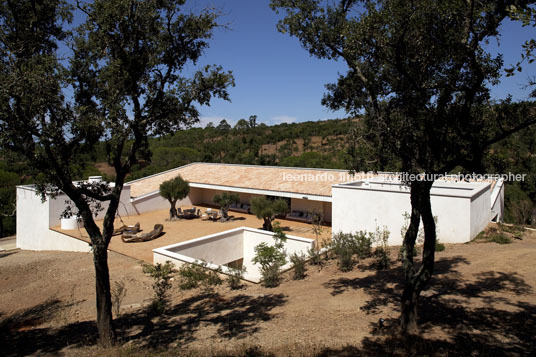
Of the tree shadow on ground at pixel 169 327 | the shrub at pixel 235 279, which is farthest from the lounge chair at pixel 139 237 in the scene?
the tree shadow on ground at pixel 169 327

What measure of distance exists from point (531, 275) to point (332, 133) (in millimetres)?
48201

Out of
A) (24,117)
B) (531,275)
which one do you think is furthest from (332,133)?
(24,117)

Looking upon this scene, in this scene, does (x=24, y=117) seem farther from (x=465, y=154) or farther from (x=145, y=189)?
(x=145, y=189)

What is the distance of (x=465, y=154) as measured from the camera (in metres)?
5.66

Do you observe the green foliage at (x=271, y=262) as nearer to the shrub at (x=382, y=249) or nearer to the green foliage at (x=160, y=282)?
the green foliage at (x=160, y=282)

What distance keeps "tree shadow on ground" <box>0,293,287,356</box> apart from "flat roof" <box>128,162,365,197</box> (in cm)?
1042

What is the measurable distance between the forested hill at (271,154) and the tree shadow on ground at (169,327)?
3.27 m

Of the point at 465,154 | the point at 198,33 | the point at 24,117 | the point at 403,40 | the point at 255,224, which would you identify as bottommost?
the point at 255,224

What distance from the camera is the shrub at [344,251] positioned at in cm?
1064

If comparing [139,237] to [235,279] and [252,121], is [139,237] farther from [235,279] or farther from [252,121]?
[252,121]

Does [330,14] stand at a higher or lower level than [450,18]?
higher

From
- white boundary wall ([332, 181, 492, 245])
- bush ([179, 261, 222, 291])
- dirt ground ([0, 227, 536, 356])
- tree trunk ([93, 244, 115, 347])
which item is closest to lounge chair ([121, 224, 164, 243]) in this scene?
dirt ground ([0, 227, 536, 356])

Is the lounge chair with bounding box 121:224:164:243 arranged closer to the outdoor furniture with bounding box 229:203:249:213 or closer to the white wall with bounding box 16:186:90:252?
the white wall with bounding box 16:186:90:252

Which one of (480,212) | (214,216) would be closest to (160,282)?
(214,216)
